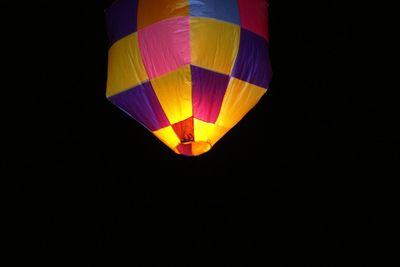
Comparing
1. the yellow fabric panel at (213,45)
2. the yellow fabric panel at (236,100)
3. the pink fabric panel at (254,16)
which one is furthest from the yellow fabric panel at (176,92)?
the pink fabric panel at (254,16)

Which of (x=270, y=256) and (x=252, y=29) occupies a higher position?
(x=252, y=29)

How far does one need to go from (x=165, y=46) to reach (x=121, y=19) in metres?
0.49

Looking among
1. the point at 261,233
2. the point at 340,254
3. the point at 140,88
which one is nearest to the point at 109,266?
the point at 261,233

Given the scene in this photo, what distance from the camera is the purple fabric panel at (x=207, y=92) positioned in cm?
244

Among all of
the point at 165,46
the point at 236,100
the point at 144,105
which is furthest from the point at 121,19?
the point at 236,100

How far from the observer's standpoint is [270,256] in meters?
6.38

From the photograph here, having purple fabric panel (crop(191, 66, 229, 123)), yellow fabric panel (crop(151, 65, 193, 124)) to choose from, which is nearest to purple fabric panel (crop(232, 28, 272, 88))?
purple fabric panel (crop(191, 66, 229, 123))

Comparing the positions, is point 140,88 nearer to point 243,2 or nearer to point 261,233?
point 243,2

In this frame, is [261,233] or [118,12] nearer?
[118,12]

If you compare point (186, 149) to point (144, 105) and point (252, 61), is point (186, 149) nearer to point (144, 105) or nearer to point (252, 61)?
point (144, 105)

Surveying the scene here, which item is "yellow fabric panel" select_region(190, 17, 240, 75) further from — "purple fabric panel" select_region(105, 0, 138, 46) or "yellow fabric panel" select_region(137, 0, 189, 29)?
"purple fabric panel" select_region(105, 0, 138, 46)

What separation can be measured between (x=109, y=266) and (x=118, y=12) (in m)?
4.36

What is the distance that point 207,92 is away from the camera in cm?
249

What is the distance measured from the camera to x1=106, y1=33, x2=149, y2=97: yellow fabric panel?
2559 mm
